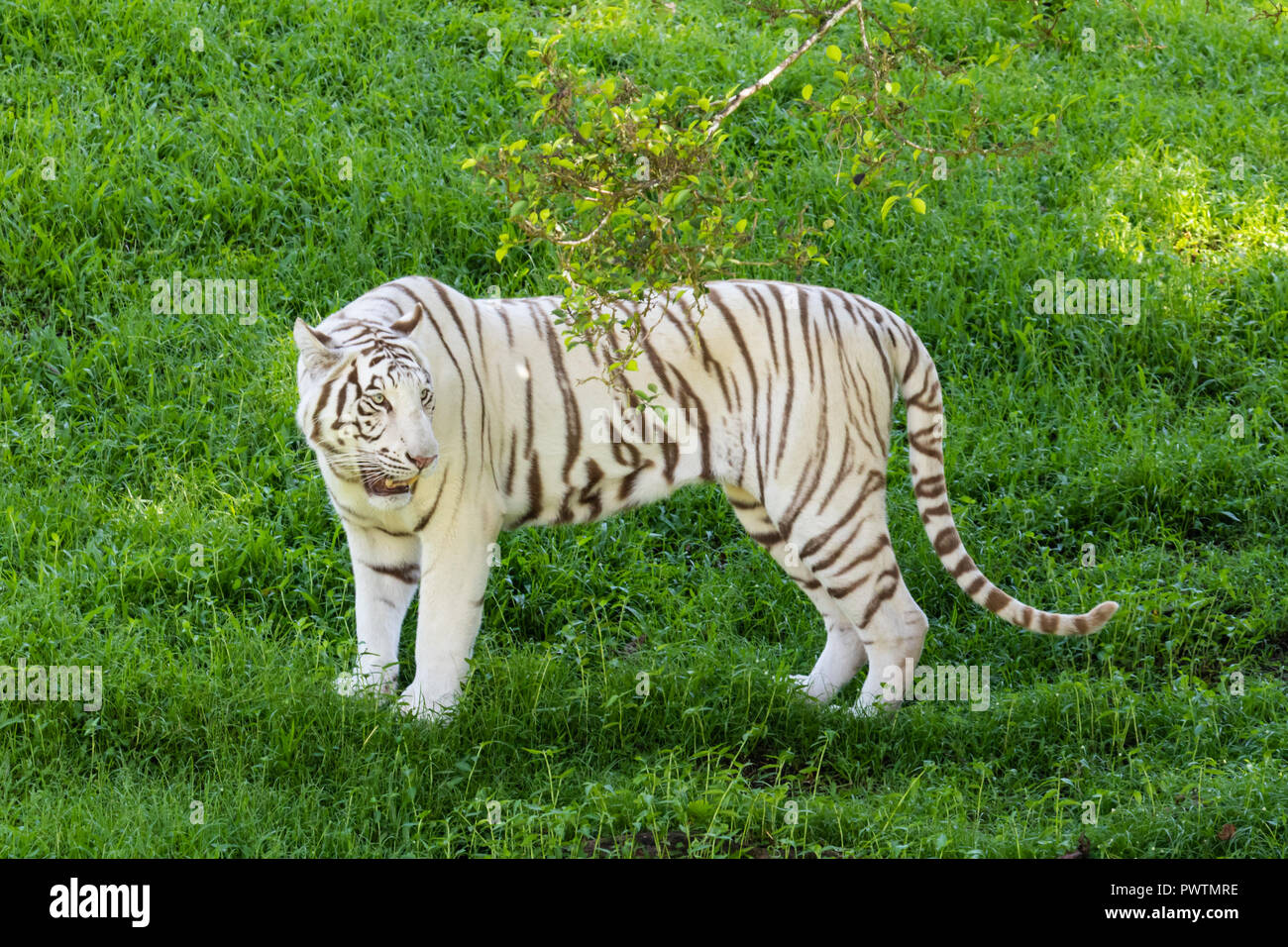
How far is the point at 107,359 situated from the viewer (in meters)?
7.18

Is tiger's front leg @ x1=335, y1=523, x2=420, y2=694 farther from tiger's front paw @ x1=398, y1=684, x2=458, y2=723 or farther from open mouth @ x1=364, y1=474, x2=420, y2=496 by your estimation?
open mouth @ x1=364, y1=474, x2=420, y2=496

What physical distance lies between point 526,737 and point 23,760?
63.7 inches

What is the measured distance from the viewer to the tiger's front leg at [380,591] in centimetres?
517

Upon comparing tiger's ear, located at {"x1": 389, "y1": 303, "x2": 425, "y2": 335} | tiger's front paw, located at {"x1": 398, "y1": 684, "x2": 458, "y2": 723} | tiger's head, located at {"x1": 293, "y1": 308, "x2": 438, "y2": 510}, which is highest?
tiger's ear, located at {"x1": 389, "y1": 303, "x2": 425, "y2": 335}

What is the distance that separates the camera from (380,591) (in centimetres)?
525

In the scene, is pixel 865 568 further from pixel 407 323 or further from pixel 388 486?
pixel 407 323

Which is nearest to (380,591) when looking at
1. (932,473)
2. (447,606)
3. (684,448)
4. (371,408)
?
(447,606)

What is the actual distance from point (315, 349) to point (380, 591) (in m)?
0.99

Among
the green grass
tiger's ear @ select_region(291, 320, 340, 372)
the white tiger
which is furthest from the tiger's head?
the green grass

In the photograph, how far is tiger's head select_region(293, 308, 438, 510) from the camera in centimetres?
467

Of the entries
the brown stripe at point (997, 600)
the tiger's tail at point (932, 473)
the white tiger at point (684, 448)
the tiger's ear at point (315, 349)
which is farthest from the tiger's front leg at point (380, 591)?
the brown stripe at point (997, 600)

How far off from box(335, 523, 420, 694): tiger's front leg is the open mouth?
35cm

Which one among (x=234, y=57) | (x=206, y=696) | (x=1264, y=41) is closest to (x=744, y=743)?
(x=206, y=696)

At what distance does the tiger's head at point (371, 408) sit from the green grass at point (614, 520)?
801mm
